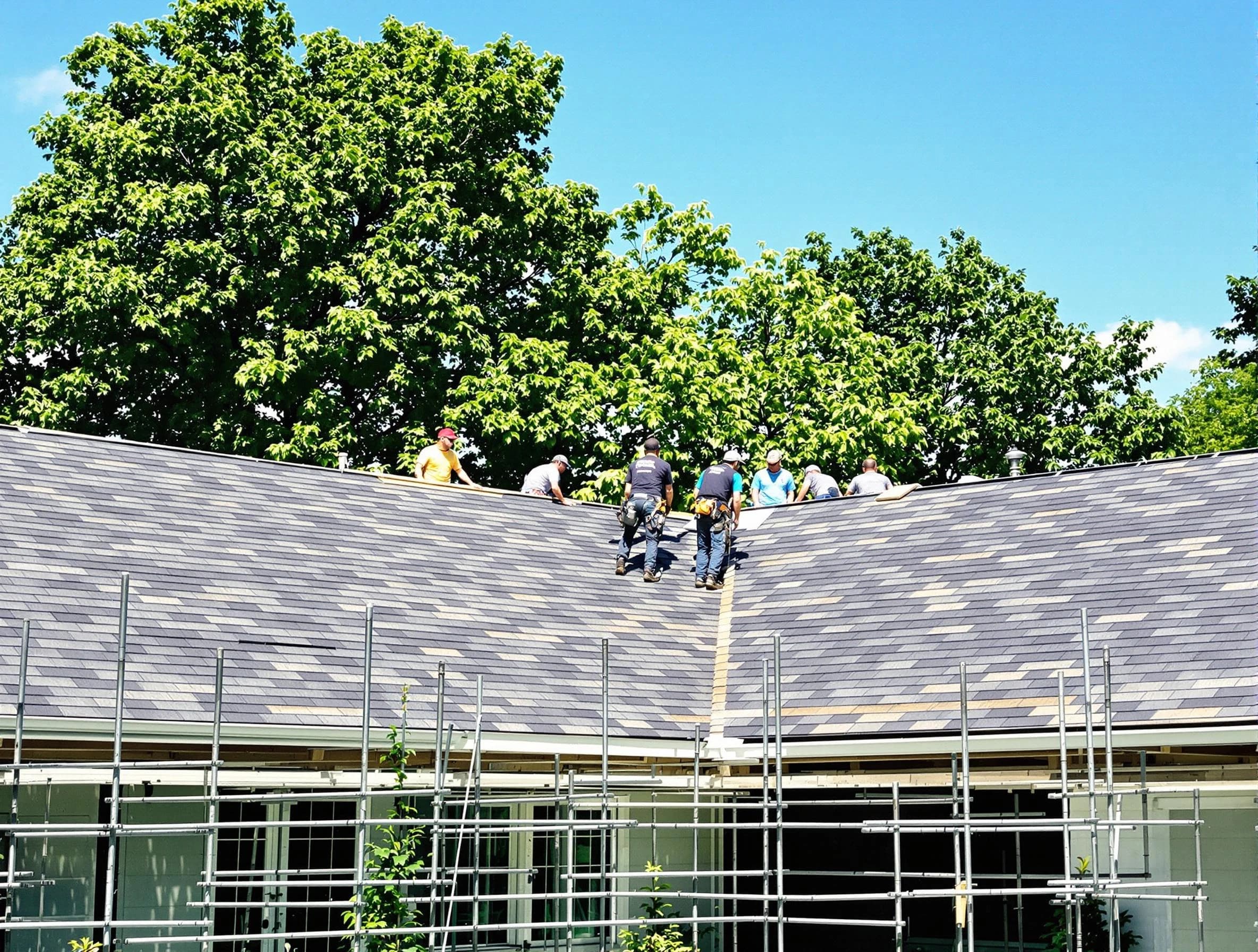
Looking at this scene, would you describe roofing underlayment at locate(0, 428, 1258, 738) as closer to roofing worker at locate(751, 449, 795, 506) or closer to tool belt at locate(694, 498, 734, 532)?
tool belt at locate(694, 498, 734, 532)

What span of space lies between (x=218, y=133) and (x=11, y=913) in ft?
59.5

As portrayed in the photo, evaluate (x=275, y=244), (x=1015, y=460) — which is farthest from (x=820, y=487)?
Answer: (x=275, y=244)

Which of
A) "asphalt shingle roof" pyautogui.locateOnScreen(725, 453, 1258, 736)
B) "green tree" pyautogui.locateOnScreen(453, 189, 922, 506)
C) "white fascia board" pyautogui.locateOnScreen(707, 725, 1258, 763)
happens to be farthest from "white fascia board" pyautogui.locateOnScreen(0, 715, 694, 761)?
"green tree" pyautogui.locateOnScreen(453, 189, 922, 506)

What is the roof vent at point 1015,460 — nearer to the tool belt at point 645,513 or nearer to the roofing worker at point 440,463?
the tool belt at point 645,513

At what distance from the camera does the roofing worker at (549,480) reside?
19922 mm

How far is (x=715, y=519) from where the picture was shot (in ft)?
58.7

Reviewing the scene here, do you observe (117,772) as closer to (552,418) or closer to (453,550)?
(453,550)

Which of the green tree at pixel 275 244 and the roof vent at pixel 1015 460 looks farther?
the green tree at pixel 275 244

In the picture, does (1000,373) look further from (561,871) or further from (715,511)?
(561,871)

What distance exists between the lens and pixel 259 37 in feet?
95.3

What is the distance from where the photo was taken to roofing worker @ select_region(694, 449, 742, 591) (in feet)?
58.1

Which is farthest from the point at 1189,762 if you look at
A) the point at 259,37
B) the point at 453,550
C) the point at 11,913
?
the point at 259,37

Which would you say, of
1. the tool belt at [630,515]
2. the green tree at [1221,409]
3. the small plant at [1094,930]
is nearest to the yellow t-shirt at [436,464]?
the tool belt at [630,515]

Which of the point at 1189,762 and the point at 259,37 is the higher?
the point at 259,37
